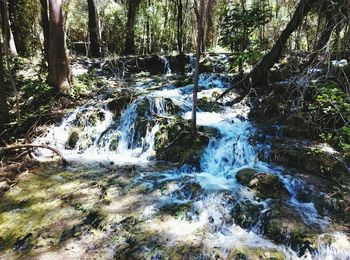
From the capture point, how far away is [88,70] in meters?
13.5

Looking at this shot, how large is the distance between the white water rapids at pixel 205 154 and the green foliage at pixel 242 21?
3520mm

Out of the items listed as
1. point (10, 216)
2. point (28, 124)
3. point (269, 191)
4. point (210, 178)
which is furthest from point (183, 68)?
point (10, 216)

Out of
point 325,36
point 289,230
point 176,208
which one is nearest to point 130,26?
point 325,36

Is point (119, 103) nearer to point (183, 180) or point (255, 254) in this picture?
point (183, 180)

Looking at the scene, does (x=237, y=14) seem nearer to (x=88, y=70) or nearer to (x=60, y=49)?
(x=88, y=70)

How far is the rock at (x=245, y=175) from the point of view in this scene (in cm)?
631

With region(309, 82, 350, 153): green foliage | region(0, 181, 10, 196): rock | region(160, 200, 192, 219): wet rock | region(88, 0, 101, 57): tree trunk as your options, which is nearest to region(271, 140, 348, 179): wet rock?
region(309, 82, 350, 153): green foliage

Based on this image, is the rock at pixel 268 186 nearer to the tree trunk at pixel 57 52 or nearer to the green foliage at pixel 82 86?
the green foliage at pixel 82 86

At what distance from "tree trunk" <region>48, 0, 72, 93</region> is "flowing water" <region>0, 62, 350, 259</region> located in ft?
4.23

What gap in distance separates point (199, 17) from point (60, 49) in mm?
5274

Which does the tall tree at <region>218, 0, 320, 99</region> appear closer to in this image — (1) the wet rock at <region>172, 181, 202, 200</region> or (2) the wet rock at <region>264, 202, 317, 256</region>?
(1) the wet rock at <region>172, 181, 202, 200</region>

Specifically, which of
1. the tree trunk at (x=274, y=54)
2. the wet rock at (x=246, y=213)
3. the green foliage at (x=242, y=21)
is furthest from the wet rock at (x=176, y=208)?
the green foliage at (x=242, y=21)

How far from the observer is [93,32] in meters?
17.3

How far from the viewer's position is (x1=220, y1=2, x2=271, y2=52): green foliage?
13.8 meters
